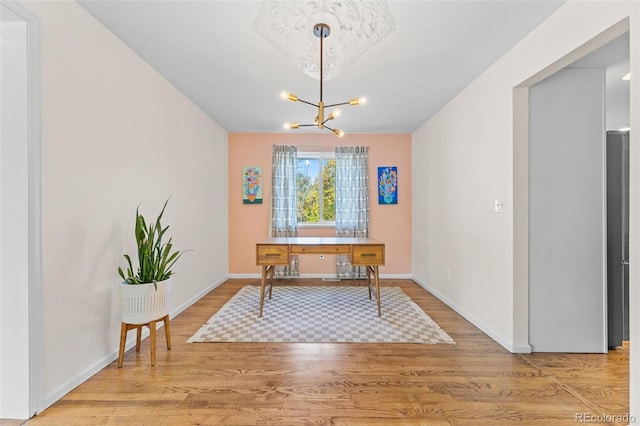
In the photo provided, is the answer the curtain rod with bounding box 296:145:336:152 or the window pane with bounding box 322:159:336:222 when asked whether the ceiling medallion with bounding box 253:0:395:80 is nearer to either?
the curtain rod with bounding box 296:145:336:152

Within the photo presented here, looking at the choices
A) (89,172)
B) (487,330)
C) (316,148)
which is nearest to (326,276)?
(316,148)

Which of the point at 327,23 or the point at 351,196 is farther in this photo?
the point at 351,196

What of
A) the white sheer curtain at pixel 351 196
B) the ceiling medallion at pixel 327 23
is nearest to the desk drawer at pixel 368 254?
the white sheer curtain at pixel 351 196

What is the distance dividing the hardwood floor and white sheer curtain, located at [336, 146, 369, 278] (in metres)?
2.35

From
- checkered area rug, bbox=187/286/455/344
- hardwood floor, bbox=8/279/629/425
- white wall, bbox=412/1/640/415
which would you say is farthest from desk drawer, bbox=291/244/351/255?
white wall, bbox=412/1/640/415

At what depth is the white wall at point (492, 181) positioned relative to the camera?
1.58 m

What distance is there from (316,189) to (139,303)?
10.8 feet

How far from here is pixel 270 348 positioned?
2.38 m

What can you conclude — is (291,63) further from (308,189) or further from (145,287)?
(308,189)

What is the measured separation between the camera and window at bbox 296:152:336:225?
4.91 m

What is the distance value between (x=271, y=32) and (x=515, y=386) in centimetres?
266

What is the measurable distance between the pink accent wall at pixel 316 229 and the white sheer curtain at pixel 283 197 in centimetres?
12

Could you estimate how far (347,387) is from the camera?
A: 1848 mm
